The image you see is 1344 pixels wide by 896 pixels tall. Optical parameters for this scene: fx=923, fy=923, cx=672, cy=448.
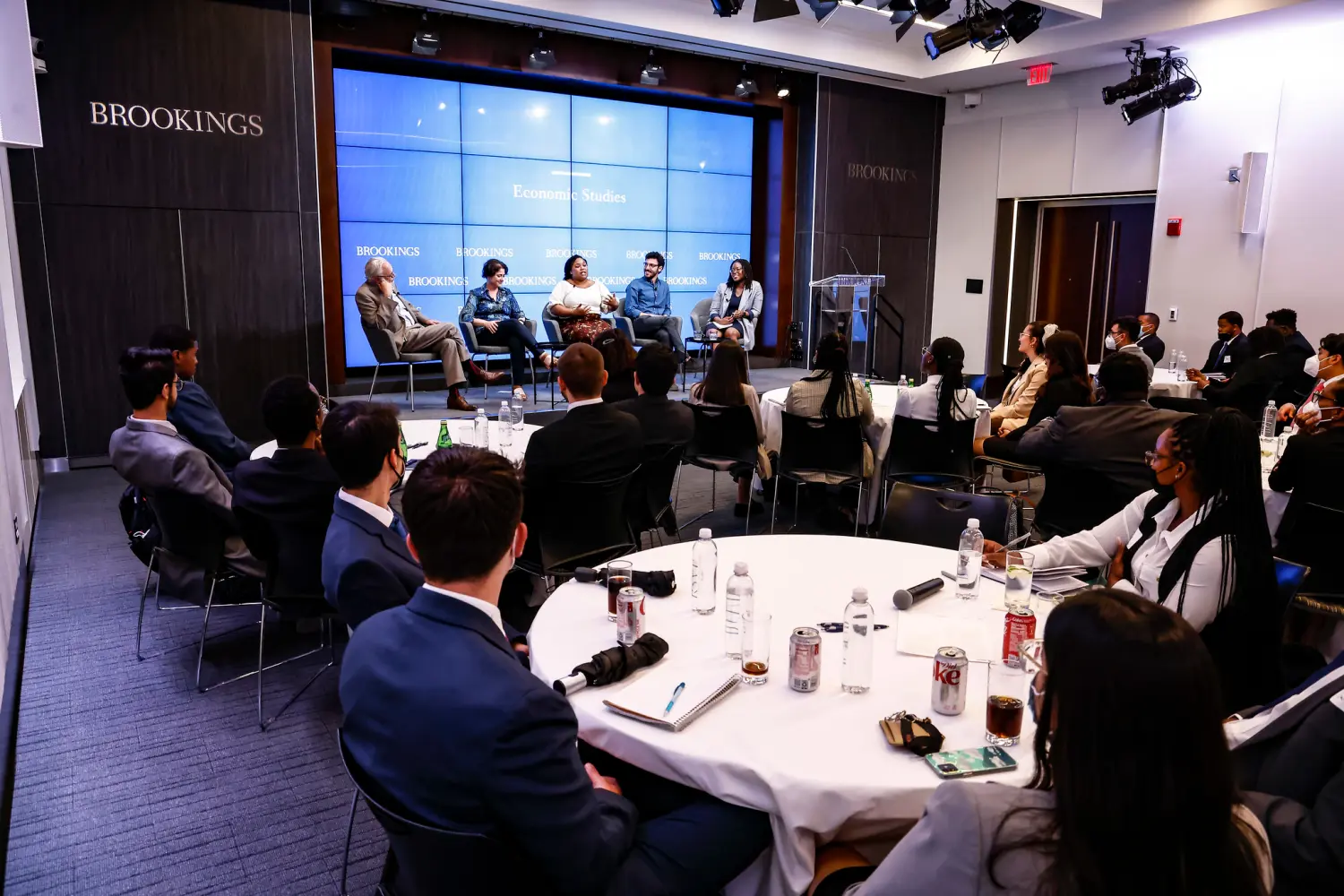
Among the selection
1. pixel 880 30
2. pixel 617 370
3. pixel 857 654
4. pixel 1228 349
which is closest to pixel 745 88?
pixel 880 30

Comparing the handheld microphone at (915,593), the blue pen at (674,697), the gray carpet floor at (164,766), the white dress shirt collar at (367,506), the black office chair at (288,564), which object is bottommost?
the gray carpet floor at (164,766)

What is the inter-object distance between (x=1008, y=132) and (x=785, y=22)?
3609 millimetres

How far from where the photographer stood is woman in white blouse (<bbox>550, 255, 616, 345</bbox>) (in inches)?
363

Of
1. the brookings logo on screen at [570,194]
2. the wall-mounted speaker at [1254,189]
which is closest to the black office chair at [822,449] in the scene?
the brookings logo on screen at [570,194]

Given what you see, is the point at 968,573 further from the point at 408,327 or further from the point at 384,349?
the point at 408,327

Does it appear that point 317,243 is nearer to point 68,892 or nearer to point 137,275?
point 137,275

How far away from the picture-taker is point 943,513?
337 centimetres

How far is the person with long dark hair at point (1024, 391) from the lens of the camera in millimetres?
6278

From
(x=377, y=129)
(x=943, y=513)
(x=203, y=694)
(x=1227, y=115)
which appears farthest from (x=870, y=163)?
(x=203, y=694)

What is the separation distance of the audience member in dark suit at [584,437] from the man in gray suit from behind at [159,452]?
1.22m

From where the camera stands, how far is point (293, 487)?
3268 mm

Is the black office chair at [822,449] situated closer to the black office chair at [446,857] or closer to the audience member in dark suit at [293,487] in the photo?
the audience member in dark suit at [293,487]

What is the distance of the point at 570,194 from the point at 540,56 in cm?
158

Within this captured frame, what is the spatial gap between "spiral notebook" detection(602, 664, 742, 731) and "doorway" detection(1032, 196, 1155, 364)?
35.4 ft
